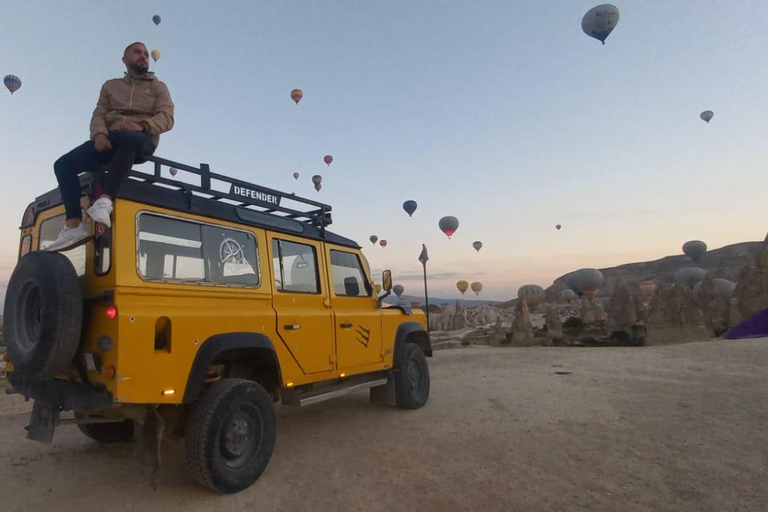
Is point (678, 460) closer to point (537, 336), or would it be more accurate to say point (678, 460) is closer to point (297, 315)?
point (297, 315)

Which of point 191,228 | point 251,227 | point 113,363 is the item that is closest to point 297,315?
point 251,227

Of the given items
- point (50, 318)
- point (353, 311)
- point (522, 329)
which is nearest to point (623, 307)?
point (522, 329)

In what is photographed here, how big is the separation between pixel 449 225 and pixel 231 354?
37.4 metres

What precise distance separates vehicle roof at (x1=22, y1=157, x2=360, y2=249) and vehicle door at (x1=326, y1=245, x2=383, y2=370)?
43cm

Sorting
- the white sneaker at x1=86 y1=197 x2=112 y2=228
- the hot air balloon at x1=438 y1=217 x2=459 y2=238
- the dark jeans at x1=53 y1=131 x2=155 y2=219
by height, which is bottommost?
the white sneaker at x1=86 y1=197 x2=112 y2=228

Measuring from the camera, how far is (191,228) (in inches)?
168

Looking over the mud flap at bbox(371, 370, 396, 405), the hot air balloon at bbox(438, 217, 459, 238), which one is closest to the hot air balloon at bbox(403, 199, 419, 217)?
the hot air balloon at bbox(438, 217, 459, 238)

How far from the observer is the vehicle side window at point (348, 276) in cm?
596

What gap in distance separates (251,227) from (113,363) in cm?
200

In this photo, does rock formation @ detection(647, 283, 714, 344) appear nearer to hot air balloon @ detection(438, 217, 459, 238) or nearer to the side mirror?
hot air balloon @ detection(438, 217, 459, 238)

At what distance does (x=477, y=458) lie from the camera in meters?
4.71

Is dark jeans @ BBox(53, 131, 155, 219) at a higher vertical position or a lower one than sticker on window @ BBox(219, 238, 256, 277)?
higher

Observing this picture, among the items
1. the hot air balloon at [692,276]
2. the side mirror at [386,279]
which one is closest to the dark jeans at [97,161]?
the side mirror at [386,279]

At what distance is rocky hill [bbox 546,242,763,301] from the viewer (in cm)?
12188
